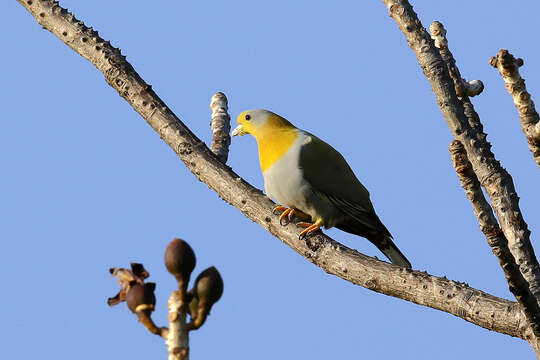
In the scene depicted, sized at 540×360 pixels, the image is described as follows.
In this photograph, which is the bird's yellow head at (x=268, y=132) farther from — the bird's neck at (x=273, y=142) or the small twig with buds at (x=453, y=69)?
the small twig with buds at (x=453, y=69)

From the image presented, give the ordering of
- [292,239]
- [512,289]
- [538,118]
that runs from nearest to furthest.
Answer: [512,289] → [538,118] → [292,239]

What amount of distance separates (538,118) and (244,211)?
6.98 ft

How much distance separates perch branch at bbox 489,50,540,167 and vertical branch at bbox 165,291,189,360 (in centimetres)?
263

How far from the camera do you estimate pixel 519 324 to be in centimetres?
424

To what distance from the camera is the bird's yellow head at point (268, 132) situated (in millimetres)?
6508

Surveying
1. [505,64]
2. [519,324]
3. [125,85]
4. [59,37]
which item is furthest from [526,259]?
[59,37]

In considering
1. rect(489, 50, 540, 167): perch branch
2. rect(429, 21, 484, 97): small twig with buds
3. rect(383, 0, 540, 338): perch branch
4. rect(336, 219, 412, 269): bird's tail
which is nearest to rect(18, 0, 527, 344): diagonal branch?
rect(383, 0, 540, 338): perch branch

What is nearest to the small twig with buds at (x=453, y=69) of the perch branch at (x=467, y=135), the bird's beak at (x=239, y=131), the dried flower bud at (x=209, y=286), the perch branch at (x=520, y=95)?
the perch branch at (x=467, y=135)

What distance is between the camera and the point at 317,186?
629cm

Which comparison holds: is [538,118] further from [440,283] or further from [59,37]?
[59,37]

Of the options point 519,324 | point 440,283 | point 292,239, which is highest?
point 292,239

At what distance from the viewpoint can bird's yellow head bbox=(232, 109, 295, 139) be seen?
679 centimetres

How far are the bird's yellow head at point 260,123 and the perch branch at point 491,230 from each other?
3231 millimetres

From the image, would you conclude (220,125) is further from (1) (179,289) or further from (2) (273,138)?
(1) (179,289)
